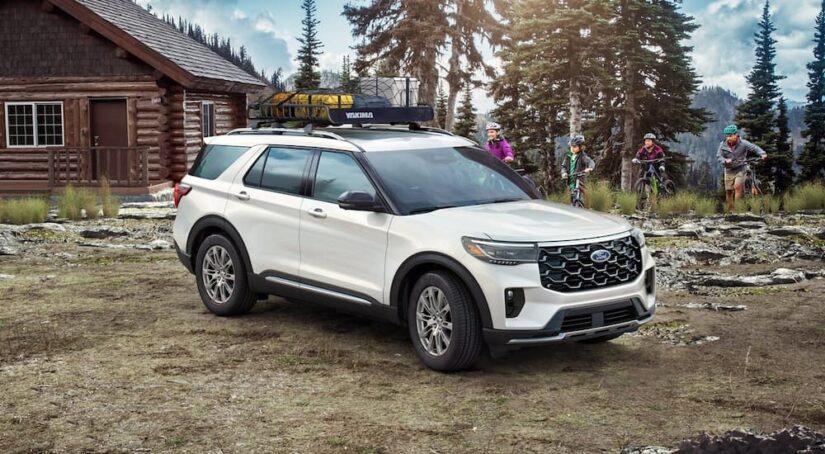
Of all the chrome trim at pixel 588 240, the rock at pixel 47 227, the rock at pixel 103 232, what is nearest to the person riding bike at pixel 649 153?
the rock at pixel 103 232

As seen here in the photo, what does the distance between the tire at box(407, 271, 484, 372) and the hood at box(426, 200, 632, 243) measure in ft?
1.34

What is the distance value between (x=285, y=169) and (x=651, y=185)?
12.6 metres

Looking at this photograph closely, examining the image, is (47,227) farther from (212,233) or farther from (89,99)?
(89,99)

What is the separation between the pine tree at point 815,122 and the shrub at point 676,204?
2617cm

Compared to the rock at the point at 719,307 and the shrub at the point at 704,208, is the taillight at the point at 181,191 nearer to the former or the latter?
the rock at the point at 719,307

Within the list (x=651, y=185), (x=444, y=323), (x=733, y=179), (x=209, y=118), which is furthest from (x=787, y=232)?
(x=209, y=118)

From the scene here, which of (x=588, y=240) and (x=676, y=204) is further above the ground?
(x=588, y=240)

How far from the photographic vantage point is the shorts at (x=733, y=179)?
1823cm

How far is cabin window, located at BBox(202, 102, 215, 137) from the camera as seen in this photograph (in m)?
27.2

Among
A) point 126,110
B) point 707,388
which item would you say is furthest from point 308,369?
point 126,110

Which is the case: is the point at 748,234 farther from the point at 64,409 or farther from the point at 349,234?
the point at 64,409

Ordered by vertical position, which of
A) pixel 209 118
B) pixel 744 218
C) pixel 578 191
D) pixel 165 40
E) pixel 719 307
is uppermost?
pixel 165 40

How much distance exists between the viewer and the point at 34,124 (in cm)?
2495

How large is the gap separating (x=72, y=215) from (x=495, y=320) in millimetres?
13571
